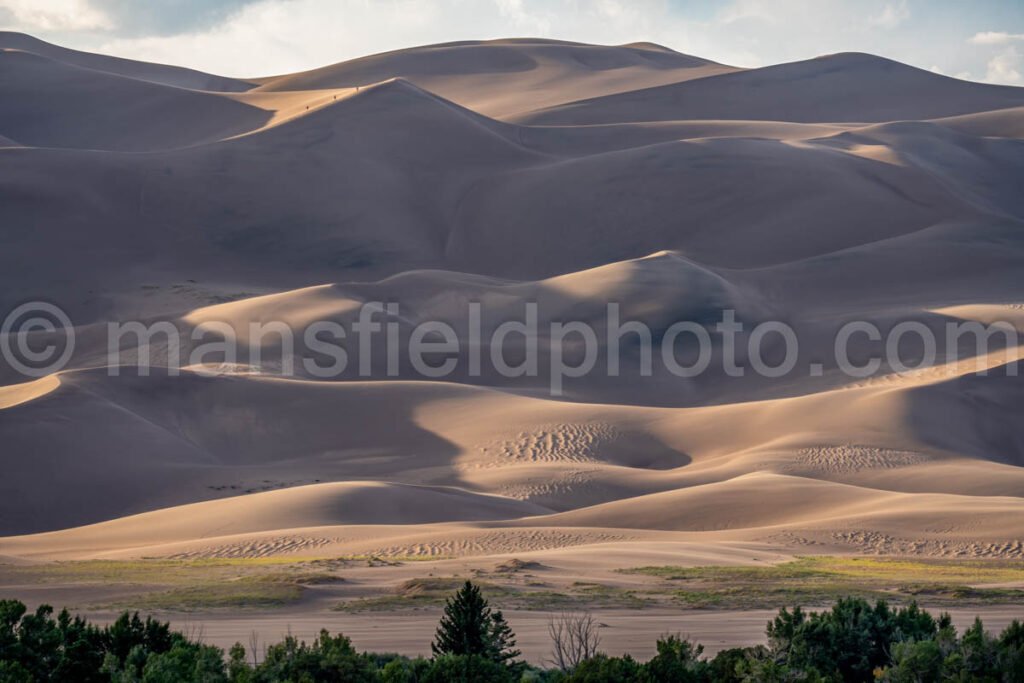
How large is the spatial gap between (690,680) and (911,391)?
31358 millimetres

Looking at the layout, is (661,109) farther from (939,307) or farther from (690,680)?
(690,680)

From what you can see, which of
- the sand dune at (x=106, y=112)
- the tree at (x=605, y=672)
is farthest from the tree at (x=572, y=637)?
the sand dune at (x=106, y=112)

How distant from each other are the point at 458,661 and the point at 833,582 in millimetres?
10956

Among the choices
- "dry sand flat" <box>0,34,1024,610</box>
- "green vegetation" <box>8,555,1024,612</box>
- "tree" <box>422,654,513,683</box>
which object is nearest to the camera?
"tree" <box>422,654,513,683</box>

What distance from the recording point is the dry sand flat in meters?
29.1

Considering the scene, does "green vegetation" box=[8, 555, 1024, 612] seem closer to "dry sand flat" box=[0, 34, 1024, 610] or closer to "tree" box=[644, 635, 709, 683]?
"dry sand flat" box=[0, 34, 1024, 610]

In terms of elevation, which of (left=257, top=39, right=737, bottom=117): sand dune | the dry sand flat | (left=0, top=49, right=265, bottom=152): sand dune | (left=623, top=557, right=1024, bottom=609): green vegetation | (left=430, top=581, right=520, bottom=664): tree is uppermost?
(left=257, top=39, right=737, bottom=117): sand dune

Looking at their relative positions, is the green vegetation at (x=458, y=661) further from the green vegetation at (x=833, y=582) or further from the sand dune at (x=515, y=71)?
the sand dune at (x=515, y=71)

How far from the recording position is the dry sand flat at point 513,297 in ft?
95.3

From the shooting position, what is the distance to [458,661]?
35.8 feet

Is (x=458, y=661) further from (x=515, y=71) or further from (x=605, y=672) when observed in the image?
(x=515, y=71)

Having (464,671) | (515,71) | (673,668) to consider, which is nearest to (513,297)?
(673,668)

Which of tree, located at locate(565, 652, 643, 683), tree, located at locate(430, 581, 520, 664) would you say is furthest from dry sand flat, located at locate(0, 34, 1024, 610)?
tree, located at locate(565, 652, 643, 683)

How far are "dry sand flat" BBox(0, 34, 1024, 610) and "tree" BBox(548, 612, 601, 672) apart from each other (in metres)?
4.47
